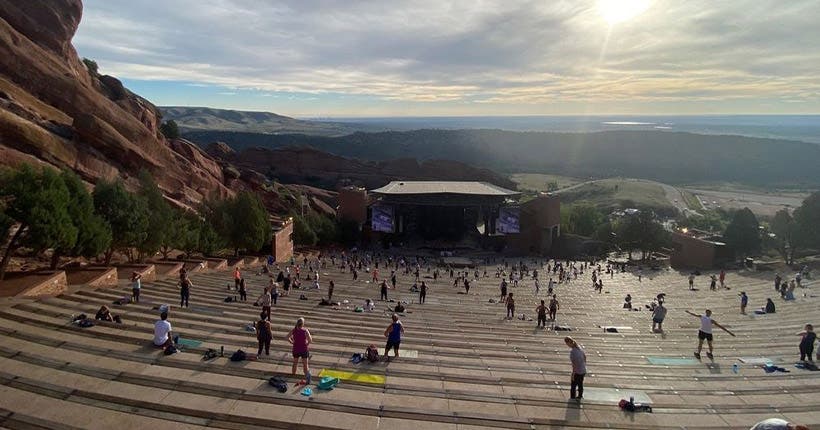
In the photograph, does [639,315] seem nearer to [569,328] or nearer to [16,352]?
[569,328]

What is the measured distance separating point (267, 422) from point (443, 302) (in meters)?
18.5

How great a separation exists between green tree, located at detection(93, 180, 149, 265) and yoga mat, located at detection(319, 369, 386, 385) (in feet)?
54.0

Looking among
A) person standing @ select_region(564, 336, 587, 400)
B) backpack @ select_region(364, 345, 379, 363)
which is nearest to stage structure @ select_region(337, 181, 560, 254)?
backpack @ select_region(364, 345, 379, 363)

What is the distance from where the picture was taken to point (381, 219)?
73250 millimetres

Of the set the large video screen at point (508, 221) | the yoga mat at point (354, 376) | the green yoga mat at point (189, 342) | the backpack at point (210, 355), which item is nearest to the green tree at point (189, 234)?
the green yoga mat at point (189, 342)

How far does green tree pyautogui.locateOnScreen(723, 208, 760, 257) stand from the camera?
2159 inches

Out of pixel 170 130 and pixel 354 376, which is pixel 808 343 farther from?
pixel 170 130

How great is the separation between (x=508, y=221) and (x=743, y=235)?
27584mm

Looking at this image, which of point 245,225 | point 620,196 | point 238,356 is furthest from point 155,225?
point 620,196

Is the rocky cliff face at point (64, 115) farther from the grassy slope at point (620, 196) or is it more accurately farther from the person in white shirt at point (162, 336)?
the grassy slope at point (620, 196)

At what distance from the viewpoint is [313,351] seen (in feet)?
42.4

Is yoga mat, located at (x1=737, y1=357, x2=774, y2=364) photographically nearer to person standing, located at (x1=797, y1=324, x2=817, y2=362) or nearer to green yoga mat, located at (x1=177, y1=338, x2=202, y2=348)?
person standing, located at (x1=797, y1=324, x2=817, y2=362)

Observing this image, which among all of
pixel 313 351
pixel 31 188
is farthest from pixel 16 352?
pixel 31 188

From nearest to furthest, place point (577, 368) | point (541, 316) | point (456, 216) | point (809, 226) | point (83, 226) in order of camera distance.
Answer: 1. point (577, 368)
2. point (541, 316)
3. point (83, 226)
4. point (809, 226)
5. point (456, 216)
